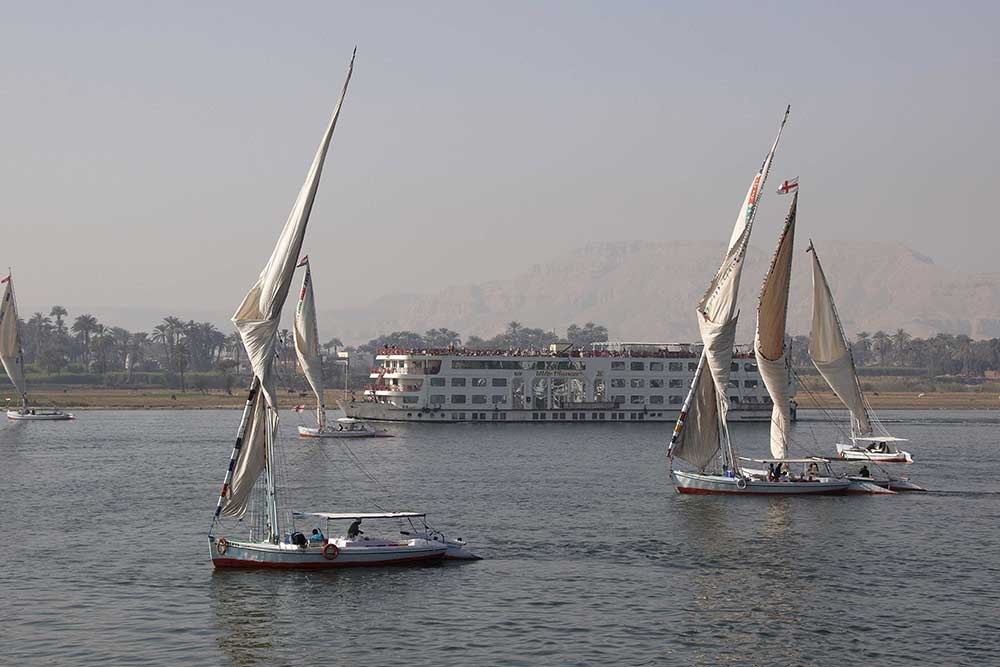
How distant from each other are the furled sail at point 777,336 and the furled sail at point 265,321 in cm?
3660

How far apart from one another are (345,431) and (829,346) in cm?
5380

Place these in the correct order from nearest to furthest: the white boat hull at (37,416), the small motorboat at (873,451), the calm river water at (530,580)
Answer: the calm river water at (530,580)
the small motorboat at (873,451)
the white boat hull at (37,416)

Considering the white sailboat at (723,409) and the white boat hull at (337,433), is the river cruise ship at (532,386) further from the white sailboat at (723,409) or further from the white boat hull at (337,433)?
the white sailboat at (723,409)

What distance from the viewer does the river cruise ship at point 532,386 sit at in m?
145

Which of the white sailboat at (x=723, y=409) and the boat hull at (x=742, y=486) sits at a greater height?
the white sailboat at (x=723, y=409)

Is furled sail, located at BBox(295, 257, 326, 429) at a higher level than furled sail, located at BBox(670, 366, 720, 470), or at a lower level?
higher

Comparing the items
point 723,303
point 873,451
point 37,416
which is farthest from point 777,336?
point 37,416

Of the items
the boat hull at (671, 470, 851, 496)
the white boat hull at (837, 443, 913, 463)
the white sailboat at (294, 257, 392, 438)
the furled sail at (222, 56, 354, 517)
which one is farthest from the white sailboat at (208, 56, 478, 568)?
the white sailboat at (294, 257, 392, 438)

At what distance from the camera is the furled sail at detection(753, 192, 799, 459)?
7750cm

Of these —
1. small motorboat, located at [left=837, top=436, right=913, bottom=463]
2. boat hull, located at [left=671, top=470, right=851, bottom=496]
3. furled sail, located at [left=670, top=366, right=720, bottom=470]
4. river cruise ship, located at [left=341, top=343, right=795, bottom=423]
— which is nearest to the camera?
boat hull, located at [left=671, top=470, right=851, bottom=496]

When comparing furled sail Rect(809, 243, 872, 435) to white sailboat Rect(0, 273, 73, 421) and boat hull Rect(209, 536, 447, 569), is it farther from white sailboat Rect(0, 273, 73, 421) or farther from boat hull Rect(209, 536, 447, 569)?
white sailboat Rect(0, 273, 73, 421)

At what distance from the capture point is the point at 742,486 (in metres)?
73.4

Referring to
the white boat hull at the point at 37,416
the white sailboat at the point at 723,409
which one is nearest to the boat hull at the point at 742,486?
the white sailboat at the point at 723,409

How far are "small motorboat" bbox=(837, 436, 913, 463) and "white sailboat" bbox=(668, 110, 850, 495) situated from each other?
23.0 m
